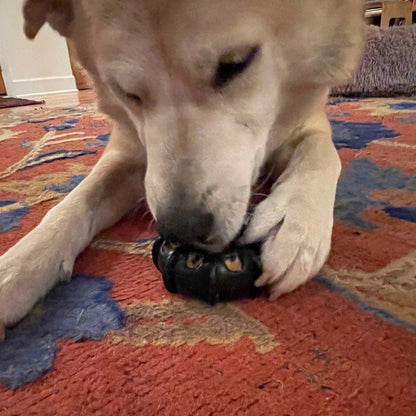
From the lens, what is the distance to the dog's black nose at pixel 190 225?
65 centimetres

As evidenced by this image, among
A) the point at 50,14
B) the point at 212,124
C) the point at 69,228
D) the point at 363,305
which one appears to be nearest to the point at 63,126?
the point at 50,14

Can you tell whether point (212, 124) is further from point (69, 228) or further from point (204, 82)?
point (69, 228)

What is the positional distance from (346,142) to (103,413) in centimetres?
125

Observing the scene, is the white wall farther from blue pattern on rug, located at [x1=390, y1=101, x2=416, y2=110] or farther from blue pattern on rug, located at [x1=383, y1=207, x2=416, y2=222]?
blue pattern on rug, located at [x1=383, y1=207, x2=416, y2=222]

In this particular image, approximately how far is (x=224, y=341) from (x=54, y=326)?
23cm

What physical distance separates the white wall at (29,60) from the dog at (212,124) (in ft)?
14.9

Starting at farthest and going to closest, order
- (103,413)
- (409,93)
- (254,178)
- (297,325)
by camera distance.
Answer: (409,93)
(254,178)
(297,325)
(103,413)

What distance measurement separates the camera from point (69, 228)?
786mm

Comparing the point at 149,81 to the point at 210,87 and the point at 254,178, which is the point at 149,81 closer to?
the point at 210,87

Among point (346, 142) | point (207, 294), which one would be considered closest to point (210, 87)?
point (207, 294)

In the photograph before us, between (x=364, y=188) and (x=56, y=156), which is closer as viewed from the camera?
(x=364, y=188)

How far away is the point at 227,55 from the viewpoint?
684 mm

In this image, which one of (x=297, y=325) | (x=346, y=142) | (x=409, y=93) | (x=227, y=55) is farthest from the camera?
(x=409, y=93)

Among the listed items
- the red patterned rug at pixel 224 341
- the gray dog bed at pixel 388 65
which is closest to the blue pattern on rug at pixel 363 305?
the red patterned rug at pixel 224 341
